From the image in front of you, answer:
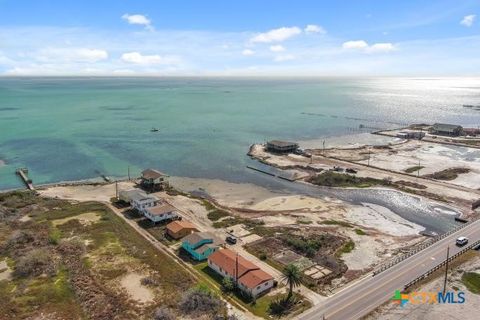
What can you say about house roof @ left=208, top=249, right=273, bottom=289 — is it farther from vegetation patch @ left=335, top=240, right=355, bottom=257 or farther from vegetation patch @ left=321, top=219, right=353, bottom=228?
vegetation patch @ left=321, top=219, right=353, bottom=228

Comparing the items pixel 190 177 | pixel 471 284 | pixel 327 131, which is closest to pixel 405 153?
pixel 327 131

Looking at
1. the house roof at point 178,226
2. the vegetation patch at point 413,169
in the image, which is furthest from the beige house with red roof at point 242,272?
the vegetation patch at point 413,169

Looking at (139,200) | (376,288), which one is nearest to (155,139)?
(139,200)

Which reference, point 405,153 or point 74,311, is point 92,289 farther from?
point 405,153

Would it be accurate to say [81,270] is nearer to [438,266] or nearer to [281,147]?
[438,266]

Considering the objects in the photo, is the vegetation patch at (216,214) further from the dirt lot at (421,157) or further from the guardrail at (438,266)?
the dirt lot at (421,157)
